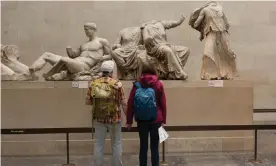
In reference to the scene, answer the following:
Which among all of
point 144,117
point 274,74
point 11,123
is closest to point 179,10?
point 274,74

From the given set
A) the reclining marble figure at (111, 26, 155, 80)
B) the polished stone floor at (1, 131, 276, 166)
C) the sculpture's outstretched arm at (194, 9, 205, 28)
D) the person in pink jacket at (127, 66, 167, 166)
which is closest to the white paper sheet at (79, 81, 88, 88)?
the reclining marble figure at (111, 26, 155, 80)

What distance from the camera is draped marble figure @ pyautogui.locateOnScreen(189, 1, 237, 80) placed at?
23.7 feet

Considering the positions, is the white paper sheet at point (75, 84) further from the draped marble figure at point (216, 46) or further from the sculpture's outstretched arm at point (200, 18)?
the sculpture's outstretched arm at point (200, 18)

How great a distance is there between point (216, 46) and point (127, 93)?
6.15 ft

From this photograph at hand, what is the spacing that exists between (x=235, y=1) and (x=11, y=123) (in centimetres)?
694

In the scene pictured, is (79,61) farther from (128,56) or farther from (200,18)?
(200,18)

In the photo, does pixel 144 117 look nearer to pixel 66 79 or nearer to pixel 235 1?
pixel 66 79

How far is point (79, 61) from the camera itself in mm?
7172

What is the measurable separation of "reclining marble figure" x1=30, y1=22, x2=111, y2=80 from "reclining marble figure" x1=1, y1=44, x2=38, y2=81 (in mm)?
191

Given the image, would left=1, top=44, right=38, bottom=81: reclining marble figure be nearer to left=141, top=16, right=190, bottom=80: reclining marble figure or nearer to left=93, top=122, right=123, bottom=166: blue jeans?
left=141, top=16, right=190, bottom=80: reclining marble figure

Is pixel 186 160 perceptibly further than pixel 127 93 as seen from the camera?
No

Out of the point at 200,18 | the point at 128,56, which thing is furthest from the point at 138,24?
the point at 128,56

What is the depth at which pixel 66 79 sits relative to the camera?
23.4 ft

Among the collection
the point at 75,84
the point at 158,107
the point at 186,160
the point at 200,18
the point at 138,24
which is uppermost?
the point at 138,24
